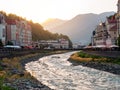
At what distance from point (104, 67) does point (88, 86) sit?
27.2 metres

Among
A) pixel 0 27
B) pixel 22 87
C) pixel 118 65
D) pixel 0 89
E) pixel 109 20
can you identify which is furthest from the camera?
pixel 109 20

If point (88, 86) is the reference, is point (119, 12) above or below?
above

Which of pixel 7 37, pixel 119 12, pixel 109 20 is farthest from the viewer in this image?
pixel 7 37

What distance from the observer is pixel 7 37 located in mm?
198875

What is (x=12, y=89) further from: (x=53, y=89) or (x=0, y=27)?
(x=0, y=27)

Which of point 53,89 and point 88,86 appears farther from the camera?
point 88,86

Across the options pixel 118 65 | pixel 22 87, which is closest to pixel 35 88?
pixel 22 87

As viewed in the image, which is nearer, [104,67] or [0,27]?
[104,67]

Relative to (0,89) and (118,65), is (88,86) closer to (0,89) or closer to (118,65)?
(0,89)

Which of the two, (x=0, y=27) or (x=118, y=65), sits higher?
(x=0, y=27)

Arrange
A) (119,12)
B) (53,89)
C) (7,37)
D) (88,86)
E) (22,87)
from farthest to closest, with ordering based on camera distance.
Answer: (7,37), (119,12), (88,86), (53,89), (22,87)

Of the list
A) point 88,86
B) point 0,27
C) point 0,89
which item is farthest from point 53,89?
point 0,27

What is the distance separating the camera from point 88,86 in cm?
4191

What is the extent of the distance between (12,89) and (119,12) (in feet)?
353
